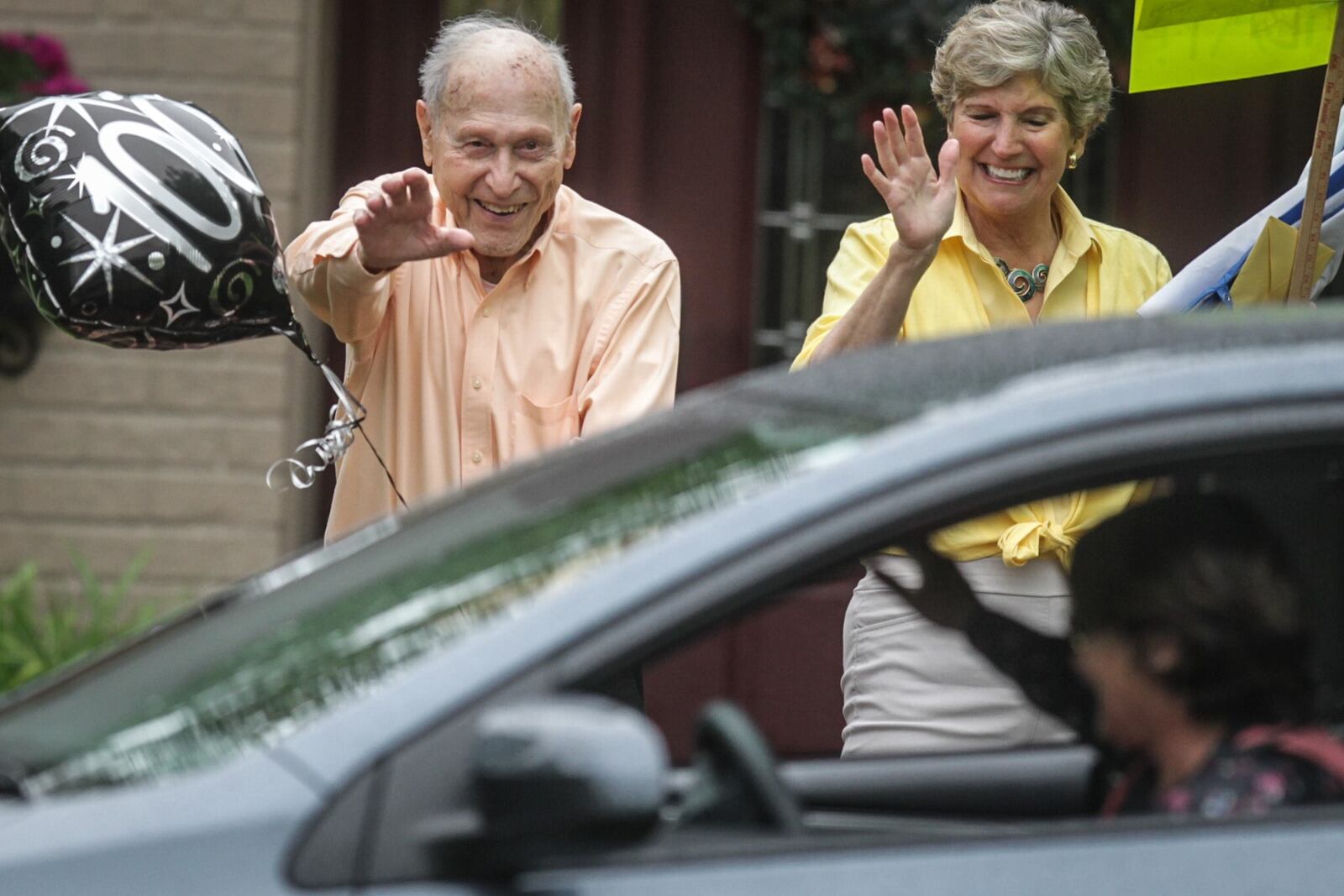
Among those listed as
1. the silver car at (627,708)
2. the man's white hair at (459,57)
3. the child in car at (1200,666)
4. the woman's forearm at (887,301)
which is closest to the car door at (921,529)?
the silver car at (627,708)

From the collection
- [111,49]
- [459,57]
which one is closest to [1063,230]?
[459,57]

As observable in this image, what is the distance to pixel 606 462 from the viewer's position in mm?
2230

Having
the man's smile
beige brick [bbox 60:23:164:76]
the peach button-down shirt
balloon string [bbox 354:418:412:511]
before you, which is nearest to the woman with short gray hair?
the peach button-down shirt

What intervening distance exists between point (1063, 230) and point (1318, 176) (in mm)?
502

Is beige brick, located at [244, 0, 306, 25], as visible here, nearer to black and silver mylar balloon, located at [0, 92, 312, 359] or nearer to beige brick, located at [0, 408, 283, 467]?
beige brick, located at [0, 408, 283, 467]

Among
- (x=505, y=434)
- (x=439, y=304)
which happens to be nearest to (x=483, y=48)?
(x=439, y=304)

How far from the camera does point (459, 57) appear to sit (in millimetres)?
3582

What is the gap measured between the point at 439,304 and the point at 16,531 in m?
2.81

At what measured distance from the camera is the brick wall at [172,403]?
19.3ft

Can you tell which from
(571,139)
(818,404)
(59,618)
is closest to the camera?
(818,404)

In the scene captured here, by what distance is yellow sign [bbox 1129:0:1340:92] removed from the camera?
11.2ft

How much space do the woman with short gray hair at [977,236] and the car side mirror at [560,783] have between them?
132 centimetres

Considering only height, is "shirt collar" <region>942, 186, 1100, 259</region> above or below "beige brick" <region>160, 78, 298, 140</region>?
below

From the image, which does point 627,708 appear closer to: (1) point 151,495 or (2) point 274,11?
(1) point 151,495
